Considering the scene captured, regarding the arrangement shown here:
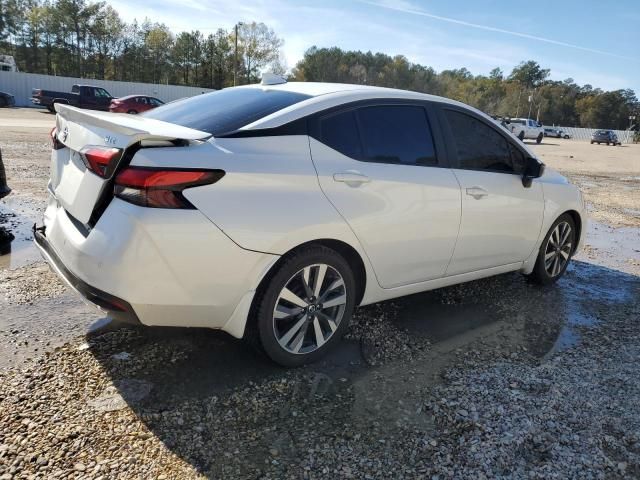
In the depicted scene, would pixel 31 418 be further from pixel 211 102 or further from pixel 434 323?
pixel 434 323

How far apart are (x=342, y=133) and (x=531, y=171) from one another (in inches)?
79.4

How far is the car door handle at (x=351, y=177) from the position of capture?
3123 millimetres

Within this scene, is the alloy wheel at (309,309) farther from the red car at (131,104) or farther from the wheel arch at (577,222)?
the red car at (131,104)

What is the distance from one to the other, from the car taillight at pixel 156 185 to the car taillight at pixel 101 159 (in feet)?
0.26

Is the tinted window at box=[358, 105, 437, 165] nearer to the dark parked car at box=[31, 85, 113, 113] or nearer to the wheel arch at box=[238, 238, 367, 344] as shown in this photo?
the wheel arch at box=[238, 238, 367, 344]

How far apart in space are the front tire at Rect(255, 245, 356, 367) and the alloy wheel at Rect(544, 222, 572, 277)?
2597 mm

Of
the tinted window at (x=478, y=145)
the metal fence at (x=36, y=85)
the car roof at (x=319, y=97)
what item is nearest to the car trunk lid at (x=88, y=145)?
the car roof at (x=319, y=97)

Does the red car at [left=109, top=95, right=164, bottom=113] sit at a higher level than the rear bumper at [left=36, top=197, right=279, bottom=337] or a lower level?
lower

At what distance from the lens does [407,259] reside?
3592 millimetres

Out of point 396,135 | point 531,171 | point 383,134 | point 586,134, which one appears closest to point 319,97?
point 383,134

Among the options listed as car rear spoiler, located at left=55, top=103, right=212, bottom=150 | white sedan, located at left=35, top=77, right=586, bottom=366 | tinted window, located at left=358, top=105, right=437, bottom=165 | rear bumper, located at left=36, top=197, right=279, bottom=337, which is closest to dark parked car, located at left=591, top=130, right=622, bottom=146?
white sedan, located at left=35, top=77, right=586, bottom=366

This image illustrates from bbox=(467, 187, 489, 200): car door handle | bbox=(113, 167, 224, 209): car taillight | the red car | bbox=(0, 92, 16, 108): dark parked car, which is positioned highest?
bbox=(113, 167, 224, 209): car taillight

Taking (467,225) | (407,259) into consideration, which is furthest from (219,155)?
(467,225)

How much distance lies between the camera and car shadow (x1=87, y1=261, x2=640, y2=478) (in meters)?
2.52
